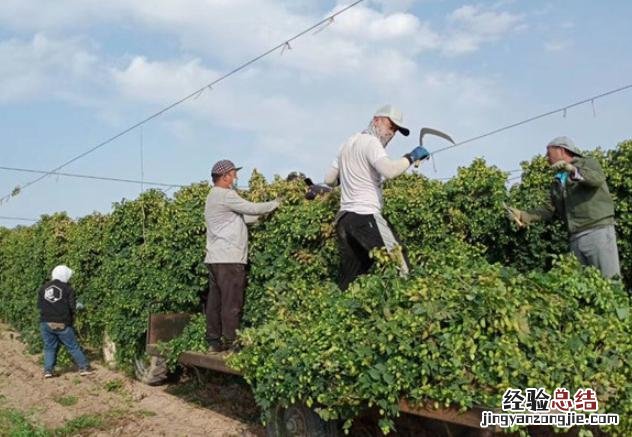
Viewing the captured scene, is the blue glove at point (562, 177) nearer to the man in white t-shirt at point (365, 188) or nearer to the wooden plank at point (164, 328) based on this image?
the man in white t-shirt at point (365, 188)

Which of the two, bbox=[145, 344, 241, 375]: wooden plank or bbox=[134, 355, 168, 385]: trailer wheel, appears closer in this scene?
bbox=[145, 344, 241, 375]: wooden plank

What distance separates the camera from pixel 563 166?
17.1ft

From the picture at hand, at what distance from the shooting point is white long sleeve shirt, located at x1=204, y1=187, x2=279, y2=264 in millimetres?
6898

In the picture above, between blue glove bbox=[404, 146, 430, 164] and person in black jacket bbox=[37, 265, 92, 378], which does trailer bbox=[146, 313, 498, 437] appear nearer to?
blue glove bbox=[404, 146, 430, 164]

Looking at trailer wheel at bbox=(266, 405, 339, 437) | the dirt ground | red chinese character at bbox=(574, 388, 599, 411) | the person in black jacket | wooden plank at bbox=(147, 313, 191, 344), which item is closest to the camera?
red chinese character at bbox=(574, 388, 599, 411)

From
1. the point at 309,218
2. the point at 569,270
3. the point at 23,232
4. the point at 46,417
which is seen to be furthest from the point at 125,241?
the point at 23,232

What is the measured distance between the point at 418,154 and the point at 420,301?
5.23ft

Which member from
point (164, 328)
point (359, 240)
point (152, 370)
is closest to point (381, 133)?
point (359, 240)

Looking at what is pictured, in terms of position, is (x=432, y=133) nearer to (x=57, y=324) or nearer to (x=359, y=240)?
(x=359, y=240)

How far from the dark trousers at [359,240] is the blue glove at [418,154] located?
0.54m

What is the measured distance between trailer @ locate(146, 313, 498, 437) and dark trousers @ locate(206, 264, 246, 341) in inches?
9.5

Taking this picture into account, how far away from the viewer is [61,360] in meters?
11.2

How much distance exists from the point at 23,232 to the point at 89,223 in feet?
19.5

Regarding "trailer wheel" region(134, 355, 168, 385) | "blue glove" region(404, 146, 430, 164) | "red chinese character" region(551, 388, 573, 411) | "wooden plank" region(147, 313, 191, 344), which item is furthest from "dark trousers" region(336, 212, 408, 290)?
"trailer wheel" region(134, 355, 168, 385)
